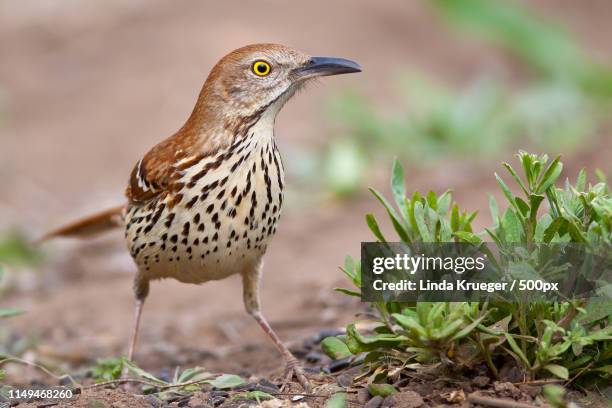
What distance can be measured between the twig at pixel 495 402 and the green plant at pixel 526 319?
0.48 ft

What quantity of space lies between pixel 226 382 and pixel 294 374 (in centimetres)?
30

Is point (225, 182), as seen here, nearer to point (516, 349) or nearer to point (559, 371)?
point (516, 349)

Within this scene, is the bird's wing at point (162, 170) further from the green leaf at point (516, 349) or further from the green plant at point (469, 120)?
the green plant at point (469, 120)

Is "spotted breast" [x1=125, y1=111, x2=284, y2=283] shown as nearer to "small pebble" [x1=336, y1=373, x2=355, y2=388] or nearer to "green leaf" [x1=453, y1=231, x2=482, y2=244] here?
"small pebble" [x1=336, y1=373, x2=355, y2=388]

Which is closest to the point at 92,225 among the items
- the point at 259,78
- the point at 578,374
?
the point at 259,78

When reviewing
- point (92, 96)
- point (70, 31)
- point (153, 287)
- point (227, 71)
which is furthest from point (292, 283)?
point (70, 31)

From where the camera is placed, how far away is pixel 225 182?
4.14 metres

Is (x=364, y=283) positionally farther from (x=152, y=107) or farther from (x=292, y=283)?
(x=152, y=107)

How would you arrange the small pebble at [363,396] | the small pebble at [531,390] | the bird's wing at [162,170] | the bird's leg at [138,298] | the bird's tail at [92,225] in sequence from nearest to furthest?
the small pebble at [531,390] → the small pebble at [363,396] → the bird's wing at [162,170] → the bird's leg at [138,298] → the bird's tail at [92,225]

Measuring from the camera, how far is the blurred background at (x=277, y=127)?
625cm

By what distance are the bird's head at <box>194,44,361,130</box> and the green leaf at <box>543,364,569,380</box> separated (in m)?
1.76

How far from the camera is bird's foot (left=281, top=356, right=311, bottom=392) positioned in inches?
150

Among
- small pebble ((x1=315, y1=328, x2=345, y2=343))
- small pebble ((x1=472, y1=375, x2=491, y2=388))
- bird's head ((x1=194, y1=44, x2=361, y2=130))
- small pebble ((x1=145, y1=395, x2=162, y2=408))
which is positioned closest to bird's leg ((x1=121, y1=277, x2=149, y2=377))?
small pebble ((x1=315, y1=328, x2=345, y2=343))

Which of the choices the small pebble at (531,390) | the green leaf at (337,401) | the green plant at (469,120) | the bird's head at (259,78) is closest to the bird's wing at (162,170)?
the bird's head at (259,78)
